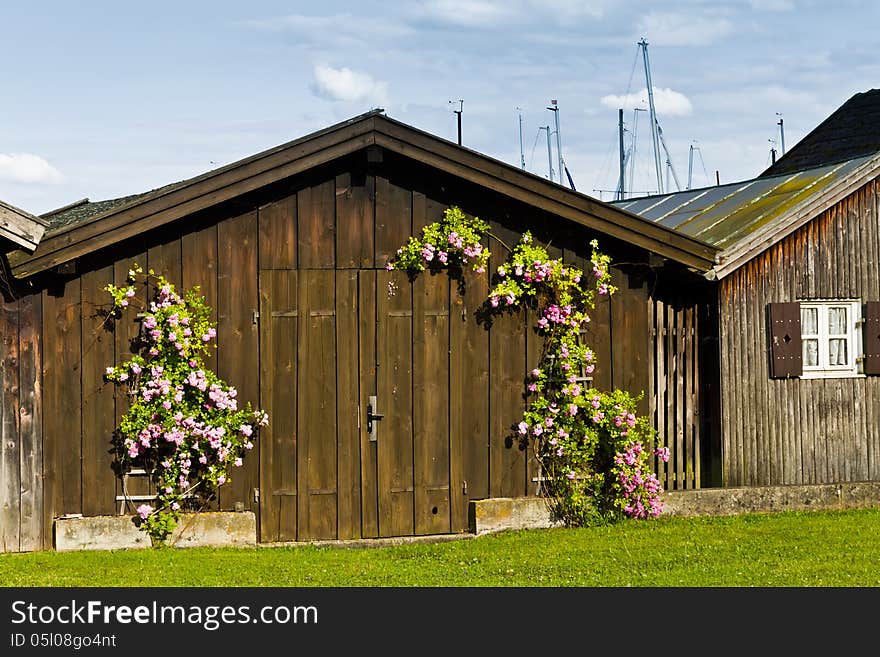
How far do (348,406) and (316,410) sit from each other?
13.4 inches

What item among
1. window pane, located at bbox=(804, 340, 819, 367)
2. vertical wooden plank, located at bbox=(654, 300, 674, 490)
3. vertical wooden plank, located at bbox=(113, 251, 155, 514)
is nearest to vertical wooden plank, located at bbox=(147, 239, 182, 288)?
vertical wooden plank, located at bbox=(113, 251, 155, 514)

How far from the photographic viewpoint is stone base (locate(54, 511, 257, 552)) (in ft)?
38.1

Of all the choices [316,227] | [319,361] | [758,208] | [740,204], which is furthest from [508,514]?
[740,204]

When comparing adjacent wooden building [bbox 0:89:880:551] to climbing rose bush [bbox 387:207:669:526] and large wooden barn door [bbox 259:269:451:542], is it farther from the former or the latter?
climbing rose bush [bbox 387:207:669:526]

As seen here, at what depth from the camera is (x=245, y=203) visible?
12.1 metres

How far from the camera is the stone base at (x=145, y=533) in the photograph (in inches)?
457

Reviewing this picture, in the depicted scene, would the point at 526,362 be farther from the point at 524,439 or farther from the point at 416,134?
the point at 416,134

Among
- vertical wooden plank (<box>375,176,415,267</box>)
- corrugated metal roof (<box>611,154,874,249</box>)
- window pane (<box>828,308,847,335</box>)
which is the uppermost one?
corrugated metal roof (<box>611,154,874,249</box>)

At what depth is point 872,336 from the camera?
563 inches

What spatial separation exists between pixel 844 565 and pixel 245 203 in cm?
677

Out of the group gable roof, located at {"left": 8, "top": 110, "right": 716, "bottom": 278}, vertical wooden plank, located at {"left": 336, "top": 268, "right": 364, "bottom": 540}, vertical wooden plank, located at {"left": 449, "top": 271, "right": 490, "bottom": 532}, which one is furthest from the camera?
vertical wooden plank, located at {"left": 449, "top": 271, "right": 490, "bottom": 532}

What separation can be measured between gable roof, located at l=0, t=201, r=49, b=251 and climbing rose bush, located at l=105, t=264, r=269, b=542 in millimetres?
1017

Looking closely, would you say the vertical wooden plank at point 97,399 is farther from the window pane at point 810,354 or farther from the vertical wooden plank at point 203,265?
the window pane at point 810,354
